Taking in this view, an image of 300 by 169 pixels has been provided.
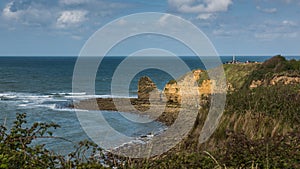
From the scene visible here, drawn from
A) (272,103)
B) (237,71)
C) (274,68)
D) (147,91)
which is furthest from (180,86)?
(272,103)

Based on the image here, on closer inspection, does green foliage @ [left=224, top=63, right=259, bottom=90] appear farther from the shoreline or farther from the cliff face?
the shoreline

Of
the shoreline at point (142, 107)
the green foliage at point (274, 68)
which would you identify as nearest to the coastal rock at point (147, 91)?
the shoreline at point (142, 107)

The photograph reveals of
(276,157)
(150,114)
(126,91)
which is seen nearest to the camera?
(276,157)

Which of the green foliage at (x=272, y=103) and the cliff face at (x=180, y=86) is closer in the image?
the green foliage at (x=272, y=103)

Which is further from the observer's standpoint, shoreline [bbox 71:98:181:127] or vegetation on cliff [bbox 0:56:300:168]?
shoreline [bbox 71:98:181:127]

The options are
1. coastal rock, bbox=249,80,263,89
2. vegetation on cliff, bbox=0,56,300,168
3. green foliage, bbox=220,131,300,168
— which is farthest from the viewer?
coastal rock, bbox=249,80,263,89

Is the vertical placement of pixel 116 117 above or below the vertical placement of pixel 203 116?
below

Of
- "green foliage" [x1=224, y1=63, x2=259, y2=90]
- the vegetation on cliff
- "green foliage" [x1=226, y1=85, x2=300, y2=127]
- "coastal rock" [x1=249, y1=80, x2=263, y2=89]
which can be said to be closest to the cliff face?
"green foliage" [x1=224, y1=63, x2=259, y2=90]

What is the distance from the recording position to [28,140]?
4.45 meters

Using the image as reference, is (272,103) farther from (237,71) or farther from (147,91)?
(147,91)

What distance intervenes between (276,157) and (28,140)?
3019 millimetres

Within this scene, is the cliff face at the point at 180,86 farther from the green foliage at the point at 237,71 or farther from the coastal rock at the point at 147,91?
the green foliage at the point at 237,71

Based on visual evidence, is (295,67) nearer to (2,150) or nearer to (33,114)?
(33,114)

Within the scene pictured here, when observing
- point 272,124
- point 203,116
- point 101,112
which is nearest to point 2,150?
point 272,124
